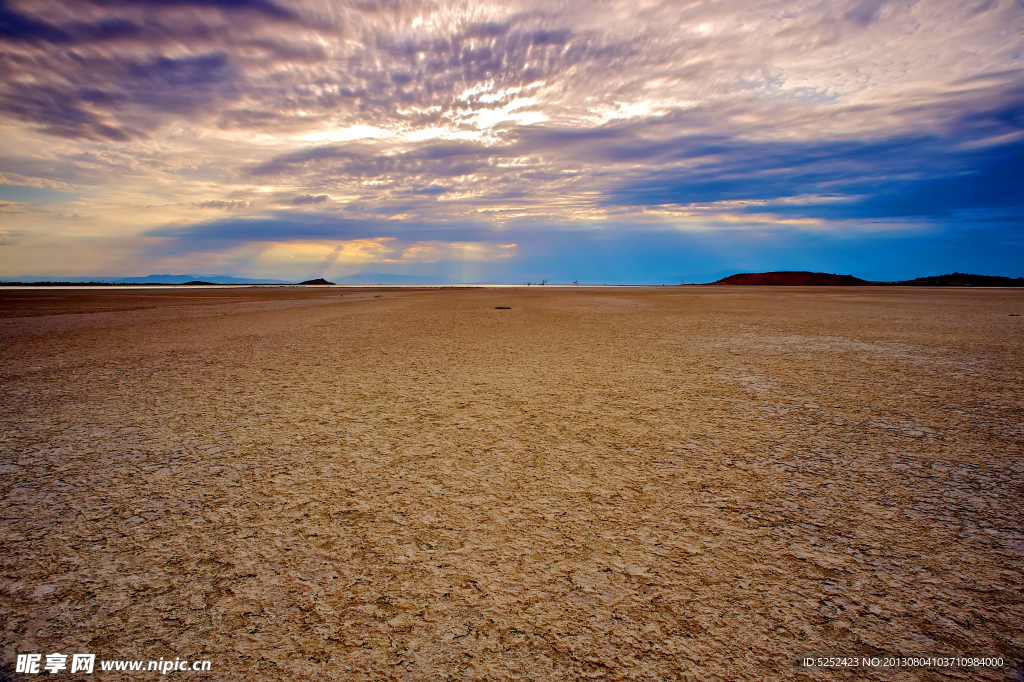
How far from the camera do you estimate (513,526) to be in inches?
92.1

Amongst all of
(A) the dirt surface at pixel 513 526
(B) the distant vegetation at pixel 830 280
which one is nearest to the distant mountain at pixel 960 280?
(B) the distant vegetation at pixel 830 280

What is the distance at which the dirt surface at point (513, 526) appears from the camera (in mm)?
1637

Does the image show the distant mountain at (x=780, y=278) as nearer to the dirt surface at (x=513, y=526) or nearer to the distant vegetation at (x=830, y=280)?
the distant vegetation at (x=830, y=280)

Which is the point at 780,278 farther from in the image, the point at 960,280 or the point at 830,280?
the point at 960,280

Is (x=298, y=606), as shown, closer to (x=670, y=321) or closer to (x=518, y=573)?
(x=518, y=573)

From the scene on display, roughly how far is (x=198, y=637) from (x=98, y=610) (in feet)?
1.39

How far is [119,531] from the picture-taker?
2285mm

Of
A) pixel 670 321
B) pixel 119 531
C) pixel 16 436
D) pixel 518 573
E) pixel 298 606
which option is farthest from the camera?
pixel 670 321

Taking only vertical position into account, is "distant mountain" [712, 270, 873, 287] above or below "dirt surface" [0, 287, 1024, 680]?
above

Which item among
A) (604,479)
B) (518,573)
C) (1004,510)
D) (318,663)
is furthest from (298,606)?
(1004,510)

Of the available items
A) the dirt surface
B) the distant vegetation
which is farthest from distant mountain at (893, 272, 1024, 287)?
the dirt surface

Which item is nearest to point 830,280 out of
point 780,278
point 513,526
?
point 780,278

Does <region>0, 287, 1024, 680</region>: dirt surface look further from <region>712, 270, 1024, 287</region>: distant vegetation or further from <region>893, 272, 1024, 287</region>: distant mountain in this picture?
<region>893, 272, 1024, 287</region>: distant mountain

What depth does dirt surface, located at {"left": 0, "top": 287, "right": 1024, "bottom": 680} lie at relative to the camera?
1.64 metres
